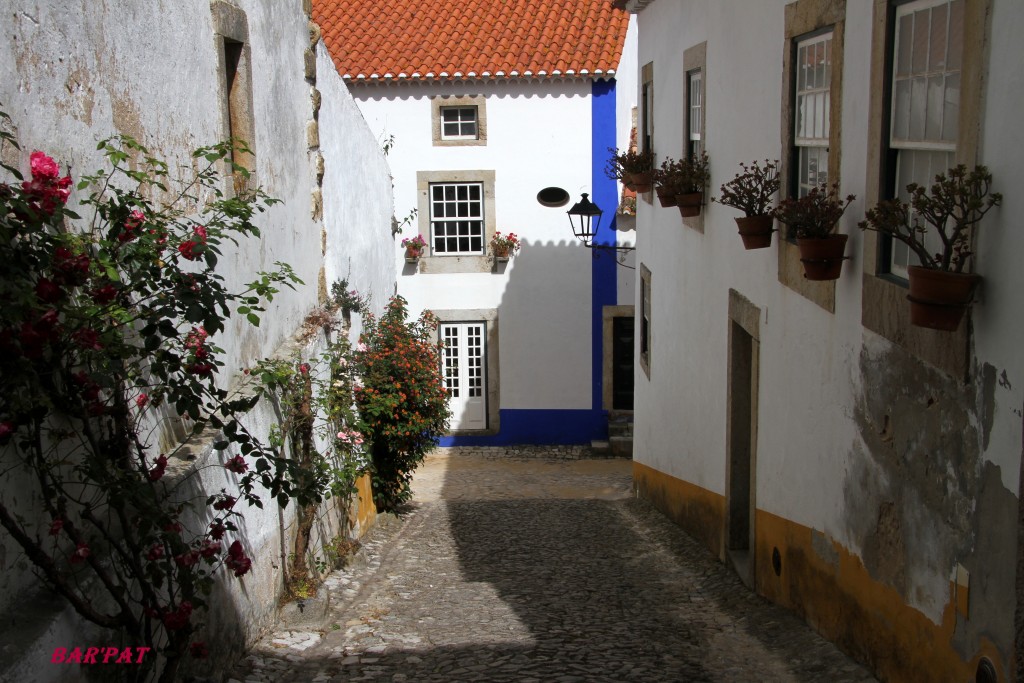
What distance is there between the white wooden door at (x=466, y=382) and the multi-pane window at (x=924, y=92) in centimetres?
1351

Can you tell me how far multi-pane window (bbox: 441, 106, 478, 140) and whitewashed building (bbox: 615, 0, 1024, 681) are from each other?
8.39 m

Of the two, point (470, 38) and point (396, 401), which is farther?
point (470, 38)

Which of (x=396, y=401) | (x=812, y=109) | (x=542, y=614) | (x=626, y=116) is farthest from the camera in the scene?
(x=626, y=116)

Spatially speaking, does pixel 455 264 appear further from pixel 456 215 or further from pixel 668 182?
pixel 668 182

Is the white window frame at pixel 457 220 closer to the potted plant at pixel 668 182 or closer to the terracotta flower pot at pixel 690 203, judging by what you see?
the potted plant at pixel 668 182

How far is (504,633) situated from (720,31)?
15.5ft

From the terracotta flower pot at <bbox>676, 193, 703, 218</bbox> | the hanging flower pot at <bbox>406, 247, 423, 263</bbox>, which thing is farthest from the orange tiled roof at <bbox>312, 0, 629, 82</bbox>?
the terracotta flower pot at <bbox>676, 193, 703, 218</bbox>

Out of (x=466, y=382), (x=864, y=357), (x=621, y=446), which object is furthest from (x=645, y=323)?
(x=864, y=357)

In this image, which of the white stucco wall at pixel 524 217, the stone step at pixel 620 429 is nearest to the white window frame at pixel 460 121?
the white stucco wall at pixel 524 217

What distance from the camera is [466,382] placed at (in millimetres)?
18000

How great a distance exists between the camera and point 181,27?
19.5ft

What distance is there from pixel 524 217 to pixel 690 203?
29.4ft

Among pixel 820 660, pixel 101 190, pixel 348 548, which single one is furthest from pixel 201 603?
pixel 348 548

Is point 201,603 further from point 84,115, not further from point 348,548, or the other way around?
point 348,548
